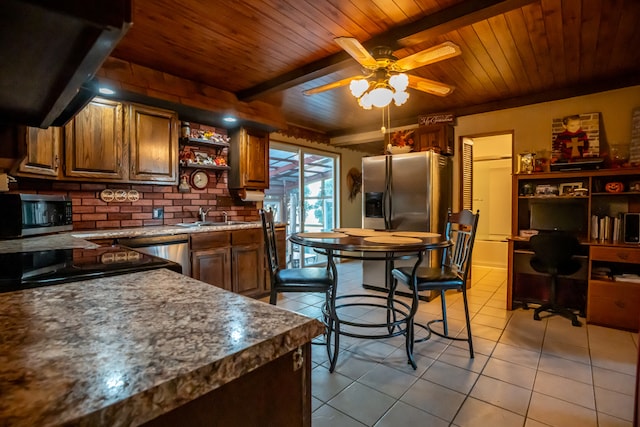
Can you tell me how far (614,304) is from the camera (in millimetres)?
2789

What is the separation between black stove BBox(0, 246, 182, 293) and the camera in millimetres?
893

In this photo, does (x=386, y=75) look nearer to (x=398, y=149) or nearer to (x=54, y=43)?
(x=398, y=149)

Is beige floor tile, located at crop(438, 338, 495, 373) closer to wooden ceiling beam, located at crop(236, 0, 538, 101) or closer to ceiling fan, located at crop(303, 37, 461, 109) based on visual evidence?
ceiling fan, located at crop(303, 37, 461, 109)

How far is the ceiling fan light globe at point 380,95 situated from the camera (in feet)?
7.32

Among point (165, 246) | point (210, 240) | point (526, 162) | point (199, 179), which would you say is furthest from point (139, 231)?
point (526, 162)

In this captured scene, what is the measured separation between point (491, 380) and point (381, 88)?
82.5 inches

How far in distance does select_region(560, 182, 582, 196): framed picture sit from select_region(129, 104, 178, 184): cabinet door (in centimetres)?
412

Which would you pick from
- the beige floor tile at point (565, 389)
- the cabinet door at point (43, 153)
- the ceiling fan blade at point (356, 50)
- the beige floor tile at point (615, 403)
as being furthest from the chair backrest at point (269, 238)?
the beige floor tile at point (615, 403)

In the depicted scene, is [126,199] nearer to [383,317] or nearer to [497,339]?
[383,317]

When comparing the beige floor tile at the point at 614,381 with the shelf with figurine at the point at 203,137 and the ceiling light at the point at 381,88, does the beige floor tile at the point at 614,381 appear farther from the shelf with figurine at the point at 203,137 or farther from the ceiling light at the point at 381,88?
the shelf with figurine at the point at 203,137

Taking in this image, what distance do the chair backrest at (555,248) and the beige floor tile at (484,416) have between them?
1840mm

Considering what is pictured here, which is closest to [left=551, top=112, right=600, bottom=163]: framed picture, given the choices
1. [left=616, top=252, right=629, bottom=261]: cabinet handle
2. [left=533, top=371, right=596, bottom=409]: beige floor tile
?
[left=616, top=252, right=629, bottom=261]: cabinet handle

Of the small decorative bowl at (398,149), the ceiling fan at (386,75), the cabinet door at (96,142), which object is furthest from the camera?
the small decorative bowl at (398,149)

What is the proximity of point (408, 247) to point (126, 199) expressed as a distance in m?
2.79
